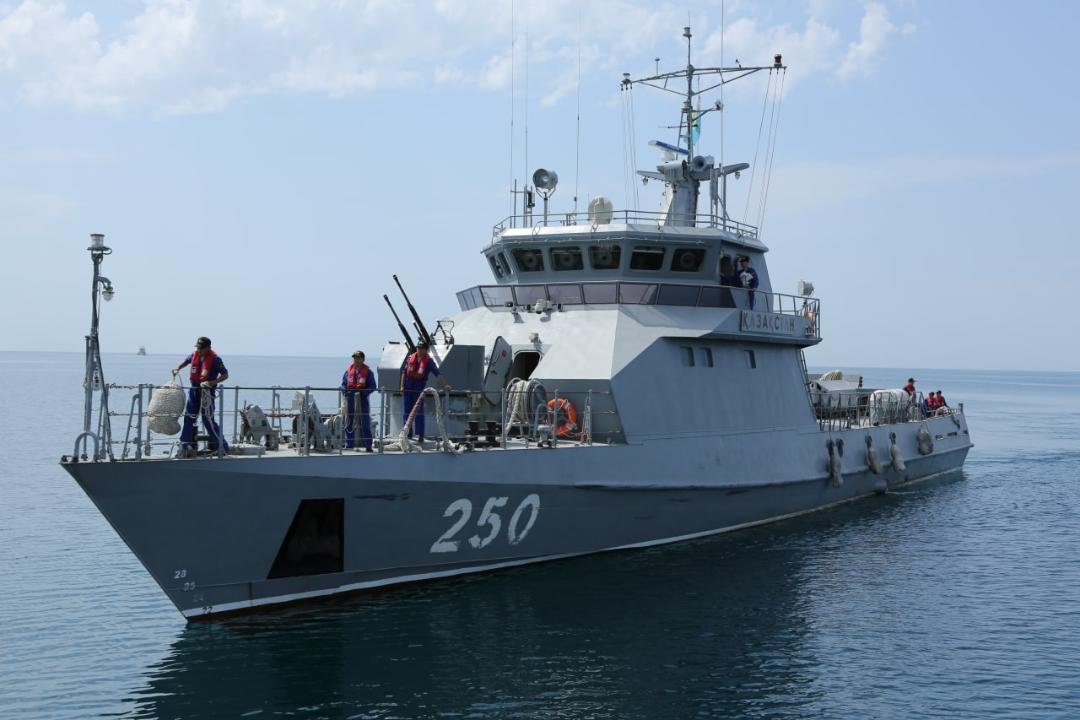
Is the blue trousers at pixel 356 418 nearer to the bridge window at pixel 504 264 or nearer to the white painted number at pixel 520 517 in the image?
the white painted number at pixel 520 517

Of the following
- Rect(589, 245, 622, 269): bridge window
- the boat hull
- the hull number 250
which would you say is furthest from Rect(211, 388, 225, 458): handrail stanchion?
Rect(589, 245, 622, 269): bridge window

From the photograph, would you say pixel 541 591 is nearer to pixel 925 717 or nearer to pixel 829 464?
pixel 925 717

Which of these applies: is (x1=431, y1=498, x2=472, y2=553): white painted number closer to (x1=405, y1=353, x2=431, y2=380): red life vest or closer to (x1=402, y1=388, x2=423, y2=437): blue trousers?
(x1=402, y1=388, x2=423, y2=437): blue trousers

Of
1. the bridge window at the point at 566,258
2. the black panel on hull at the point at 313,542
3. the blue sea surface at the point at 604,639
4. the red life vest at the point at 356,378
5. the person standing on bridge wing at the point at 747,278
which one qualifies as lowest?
the blue sea surface at the point at 604,639

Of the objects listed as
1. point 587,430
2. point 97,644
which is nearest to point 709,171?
point 587,430

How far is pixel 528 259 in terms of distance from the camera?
1755cm

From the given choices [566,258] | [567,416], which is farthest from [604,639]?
[566,258]

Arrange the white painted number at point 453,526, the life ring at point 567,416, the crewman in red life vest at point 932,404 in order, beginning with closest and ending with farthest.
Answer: the white painted number at point 453,526 → the life ring at point 567,416 → the crewman in red life vest at point 932,404

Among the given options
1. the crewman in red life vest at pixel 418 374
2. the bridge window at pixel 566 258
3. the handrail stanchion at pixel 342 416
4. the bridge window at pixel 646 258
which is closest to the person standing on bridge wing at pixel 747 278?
the bridge window at pixel 646 258

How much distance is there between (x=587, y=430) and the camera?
1467 cm

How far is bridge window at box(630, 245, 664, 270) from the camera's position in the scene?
55.4ft

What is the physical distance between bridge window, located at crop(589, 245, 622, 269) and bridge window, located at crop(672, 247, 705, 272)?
38.8 inches

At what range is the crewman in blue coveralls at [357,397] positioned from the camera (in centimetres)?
1326

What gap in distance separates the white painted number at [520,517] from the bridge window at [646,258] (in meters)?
4.91
